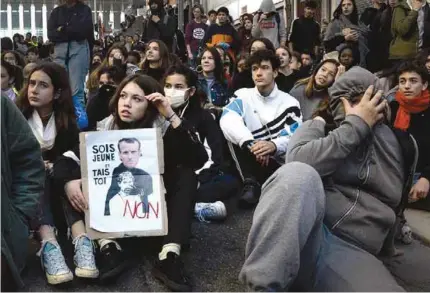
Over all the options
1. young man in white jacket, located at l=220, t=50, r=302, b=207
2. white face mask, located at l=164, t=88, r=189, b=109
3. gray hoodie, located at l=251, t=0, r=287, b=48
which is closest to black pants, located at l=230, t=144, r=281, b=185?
young man in white jacket, located at l=220, t=50, r=302, b=207

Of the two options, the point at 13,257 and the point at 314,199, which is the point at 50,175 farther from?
the point at 314,199

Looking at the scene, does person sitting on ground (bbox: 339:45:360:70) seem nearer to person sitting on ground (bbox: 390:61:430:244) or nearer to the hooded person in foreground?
person sitting on ground (bbox: 390:61:430:244)

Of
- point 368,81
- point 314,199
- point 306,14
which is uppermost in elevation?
point 306,14

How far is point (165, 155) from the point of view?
4.21m

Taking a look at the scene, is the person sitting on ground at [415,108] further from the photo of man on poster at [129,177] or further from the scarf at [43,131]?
the scarf at [43,131]

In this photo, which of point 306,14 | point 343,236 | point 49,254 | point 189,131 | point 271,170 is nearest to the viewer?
point 343,236

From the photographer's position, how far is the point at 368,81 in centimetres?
318

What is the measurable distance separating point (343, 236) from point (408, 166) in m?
0.51

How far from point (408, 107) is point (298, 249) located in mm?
2919

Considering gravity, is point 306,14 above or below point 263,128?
above

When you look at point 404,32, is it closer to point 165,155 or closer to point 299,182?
point 165,155

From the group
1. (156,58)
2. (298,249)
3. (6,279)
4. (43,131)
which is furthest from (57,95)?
(156,58)

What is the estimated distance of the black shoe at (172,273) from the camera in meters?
3.68

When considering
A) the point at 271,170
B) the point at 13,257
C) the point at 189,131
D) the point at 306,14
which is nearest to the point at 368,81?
the point at 189,131
